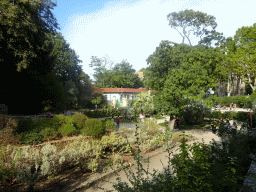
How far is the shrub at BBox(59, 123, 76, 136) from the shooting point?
28.7ft

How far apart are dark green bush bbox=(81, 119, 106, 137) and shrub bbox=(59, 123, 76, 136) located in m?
0.48

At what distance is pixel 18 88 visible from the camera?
1508 centimetres

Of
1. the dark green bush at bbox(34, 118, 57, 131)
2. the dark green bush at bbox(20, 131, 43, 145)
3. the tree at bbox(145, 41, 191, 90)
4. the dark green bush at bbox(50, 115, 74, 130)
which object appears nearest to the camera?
the dark green bush at bbox(20, 131, 43, 145)

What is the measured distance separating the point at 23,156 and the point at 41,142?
2591 millimetres

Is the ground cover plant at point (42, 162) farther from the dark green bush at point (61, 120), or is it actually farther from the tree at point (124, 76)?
the tree at point (124, 76)

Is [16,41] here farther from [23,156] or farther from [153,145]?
[153,145]

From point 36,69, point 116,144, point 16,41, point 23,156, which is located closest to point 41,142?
point 23,156

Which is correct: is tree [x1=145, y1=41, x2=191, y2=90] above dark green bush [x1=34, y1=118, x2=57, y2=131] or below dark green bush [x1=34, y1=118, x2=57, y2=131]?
above

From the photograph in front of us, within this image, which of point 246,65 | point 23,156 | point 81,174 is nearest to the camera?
point 23,156

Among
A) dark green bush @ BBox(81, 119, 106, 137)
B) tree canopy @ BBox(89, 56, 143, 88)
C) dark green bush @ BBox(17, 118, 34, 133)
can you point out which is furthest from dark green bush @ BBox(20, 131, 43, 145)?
tree canopy @ BBox(89, 56, 143, 88)

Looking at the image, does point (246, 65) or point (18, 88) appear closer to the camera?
point (18, 88)

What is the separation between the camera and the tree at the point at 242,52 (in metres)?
31.6

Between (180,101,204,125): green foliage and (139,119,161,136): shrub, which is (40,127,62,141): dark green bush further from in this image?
(180,101,204,125): green foliage

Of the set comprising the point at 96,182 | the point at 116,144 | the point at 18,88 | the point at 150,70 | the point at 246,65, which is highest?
the point at 246,65
